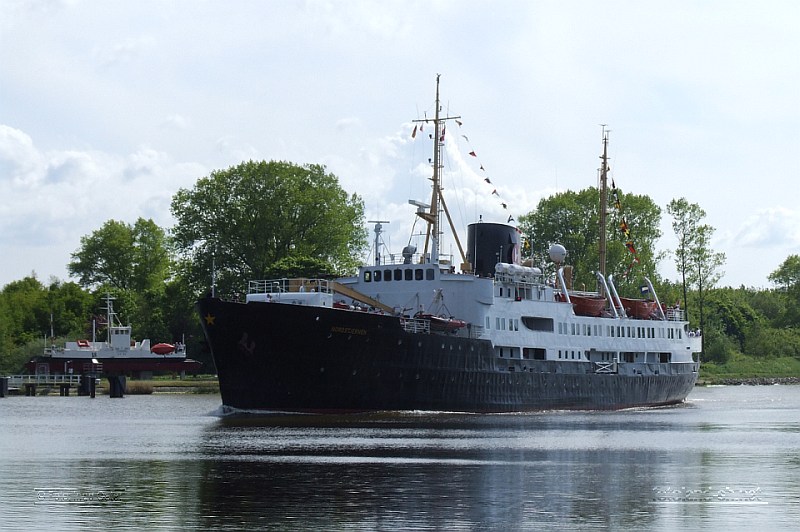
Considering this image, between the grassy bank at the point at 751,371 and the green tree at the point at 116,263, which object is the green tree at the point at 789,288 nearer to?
the grassy bank at the point at 751,371

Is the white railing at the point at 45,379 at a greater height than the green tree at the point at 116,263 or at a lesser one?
lesser

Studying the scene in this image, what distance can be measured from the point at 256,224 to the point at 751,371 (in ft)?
169

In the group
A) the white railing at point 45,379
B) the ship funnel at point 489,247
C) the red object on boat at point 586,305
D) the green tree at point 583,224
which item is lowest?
the white railing at point 45,379

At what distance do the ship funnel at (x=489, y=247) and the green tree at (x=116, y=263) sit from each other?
81980mm

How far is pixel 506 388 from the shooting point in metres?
66.8

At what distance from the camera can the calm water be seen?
27.2 m

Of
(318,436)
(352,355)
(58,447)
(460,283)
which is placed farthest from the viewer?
(460,283)

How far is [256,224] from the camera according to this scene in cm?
11538

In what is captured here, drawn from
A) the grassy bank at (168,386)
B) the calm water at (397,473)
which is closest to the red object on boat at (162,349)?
the grassy bank at (168,386)

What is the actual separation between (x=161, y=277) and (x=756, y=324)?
6799 cm

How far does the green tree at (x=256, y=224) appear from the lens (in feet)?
377

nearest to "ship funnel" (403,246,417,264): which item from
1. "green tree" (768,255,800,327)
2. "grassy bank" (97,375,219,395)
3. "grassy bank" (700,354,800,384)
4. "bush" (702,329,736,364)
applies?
"grassy bank" (97,375,219,395)

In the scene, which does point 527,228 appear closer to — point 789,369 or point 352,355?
point 789,369

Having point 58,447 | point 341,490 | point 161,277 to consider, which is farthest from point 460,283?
point 161,277
